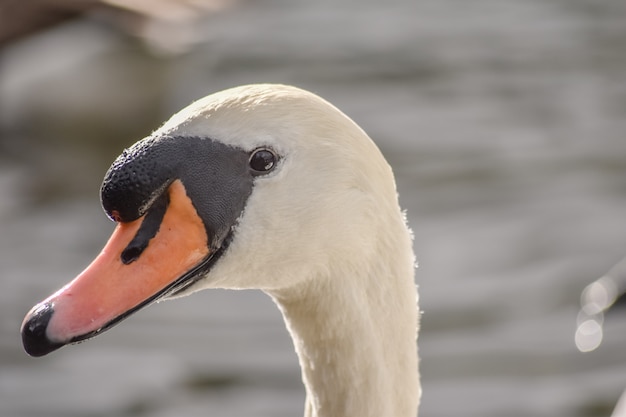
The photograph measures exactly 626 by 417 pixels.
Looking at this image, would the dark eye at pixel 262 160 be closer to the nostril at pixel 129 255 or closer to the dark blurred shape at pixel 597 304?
the nostril at pixel 129 255

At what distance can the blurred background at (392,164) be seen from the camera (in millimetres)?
6199

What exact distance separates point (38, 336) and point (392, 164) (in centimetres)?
588

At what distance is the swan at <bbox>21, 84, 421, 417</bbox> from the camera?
8.35 ft

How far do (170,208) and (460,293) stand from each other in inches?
170

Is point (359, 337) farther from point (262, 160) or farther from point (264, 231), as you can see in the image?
point (262, 160)

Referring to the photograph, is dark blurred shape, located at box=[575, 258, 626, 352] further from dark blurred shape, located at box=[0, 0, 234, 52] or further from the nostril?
the nostril

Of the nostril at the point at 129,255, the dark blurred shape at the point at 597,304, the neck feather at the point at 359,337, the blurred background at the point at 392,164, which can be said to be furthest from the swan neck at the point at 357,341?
the dark blurred shape at the point at 597,304

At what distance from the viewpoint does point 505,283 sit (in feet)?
22.4

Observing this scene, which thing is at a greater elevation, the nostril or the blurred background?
the blurred background

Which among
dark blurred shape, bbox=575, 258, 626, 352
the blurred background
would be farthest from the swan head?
dark blurred shape, bbox=575, 258, 626, 352

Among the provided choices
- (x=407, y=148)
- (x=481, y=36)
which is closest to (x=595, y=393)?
(x=407, y=148)

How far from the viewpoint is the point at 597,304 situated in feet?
21.3

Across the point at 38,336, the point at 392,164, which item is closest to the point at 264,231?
the point at 38,336

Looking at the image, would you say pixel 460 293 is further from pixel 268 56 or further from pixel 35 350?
pixel 35 350
